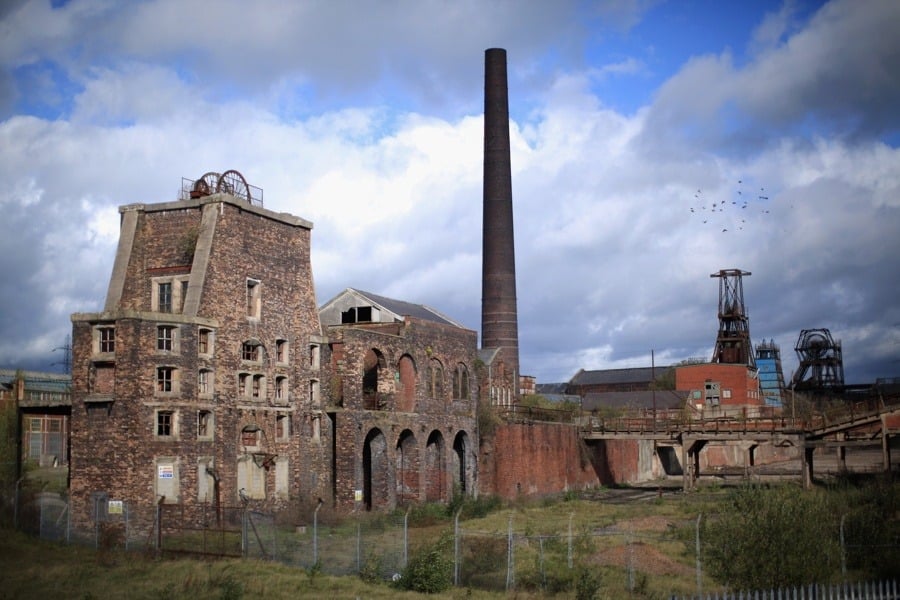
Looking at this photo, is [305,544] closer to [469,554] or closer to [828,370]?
[469,554]

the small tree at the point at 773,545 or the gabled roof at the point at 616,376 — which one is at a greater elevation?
the gabled roof at the point at 616,376

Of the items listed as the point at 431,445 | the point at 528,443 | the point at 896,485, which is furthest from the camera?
the point at 528,443

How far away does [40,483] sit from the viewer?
38562 mm

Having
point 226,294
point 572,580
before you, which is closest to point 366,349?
point 226,294

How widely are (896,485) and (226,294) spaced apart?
23915mm

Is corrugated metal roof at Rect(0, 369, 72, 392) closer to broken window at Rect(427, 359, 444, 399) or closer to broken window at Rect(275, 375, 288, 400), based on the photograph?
broken window at Rect(427, 359, 444, 399)

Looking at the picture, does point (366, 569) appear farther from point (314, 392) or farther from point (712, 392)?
point (712, 392)

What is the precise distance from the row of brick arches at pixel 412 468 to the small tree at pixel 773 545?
78.8ft

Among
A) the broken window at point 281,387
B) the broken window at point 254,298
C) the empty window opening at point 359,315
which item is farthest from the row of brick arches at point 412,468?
the broken window at point 254,298

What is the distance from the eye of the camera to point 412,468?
43.4 meters

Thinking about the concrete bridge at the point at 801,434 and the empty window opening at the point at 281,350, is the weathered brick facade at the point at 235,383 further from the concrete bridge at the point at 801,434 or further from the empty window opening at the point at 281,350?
the concrete bridge at the point at 801,434

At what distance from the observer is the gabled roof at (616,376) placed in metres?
105

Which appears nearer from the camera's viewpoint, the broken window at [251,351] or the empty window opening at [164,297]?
the empty window opening at [164,297]

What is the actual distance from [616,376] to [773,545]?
301 feet
